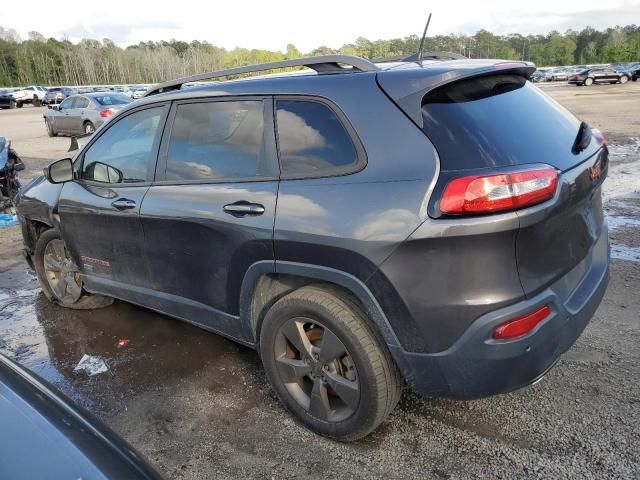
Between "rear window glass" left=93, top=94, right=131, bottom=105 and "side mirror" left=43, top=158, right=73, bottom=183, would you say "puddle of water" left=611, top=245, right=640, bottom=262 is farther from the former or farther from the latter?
"rear window glass" left=93, top=94, right=131, bottom=105

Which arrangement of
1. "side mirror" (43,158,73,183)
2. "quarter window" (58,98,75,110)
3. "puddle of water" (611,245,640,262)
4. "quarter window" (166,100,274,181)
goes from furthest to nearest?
"quarter window" (58,98,75,110) < "puddle of water" (611,245,640,262) < "side mirror" (43,158,73,183) < "quarter window" (166,100,274,181)

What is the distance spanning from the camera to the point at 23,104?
48.3m

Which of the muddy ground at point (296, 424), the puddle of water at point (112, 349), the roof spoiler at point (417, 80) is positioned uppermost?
the roof spoiler at point (417, 80)

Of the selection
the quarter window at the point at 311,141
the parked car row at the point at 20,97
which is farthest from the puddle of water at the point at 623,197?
the parked car row at the point at 20,97

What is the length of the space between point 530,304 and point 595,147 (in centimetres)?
112

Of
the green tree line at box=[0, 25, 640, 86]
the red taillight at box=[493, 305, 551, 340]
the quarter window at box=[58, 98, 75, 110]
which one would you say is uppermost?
the green tree line at box=[0, 25, 640, 86]

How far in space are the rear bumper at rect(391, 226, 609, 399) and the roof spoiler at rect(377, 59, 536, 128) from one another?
93 centimetres

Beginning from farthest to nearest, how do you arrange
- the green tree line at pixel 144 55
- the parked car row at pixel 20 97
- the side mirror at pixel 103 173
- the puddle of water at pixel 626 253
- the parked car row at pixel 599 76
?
1. the green tree line at pixel 144 55
2. the parked car row at pixel 599 76
3. the parked car row at pixel 20 97
4. the puddle of water at pixel 626 253
5. the side mirror at pixel 103 173

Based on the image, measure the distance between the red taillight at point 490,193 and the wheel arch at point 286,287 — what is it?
56 centimetres

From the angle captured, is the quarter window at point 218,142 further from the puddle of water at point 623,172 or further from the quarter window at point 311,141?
the puddle of water at point 623,172

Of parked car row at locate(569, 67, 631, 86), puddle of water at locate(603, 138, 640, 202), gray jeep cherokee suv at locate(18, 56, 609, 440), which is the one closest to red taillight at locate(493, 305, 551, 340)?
gray jeep cherokee suv at locate(18, 56, 609, 440)

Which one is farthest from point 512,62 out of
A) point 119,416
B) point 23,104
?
point 23,104

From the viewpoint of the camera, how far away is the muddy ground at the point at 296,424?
2.56 m

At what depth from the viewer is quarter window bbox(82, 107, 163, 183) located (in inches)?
136
